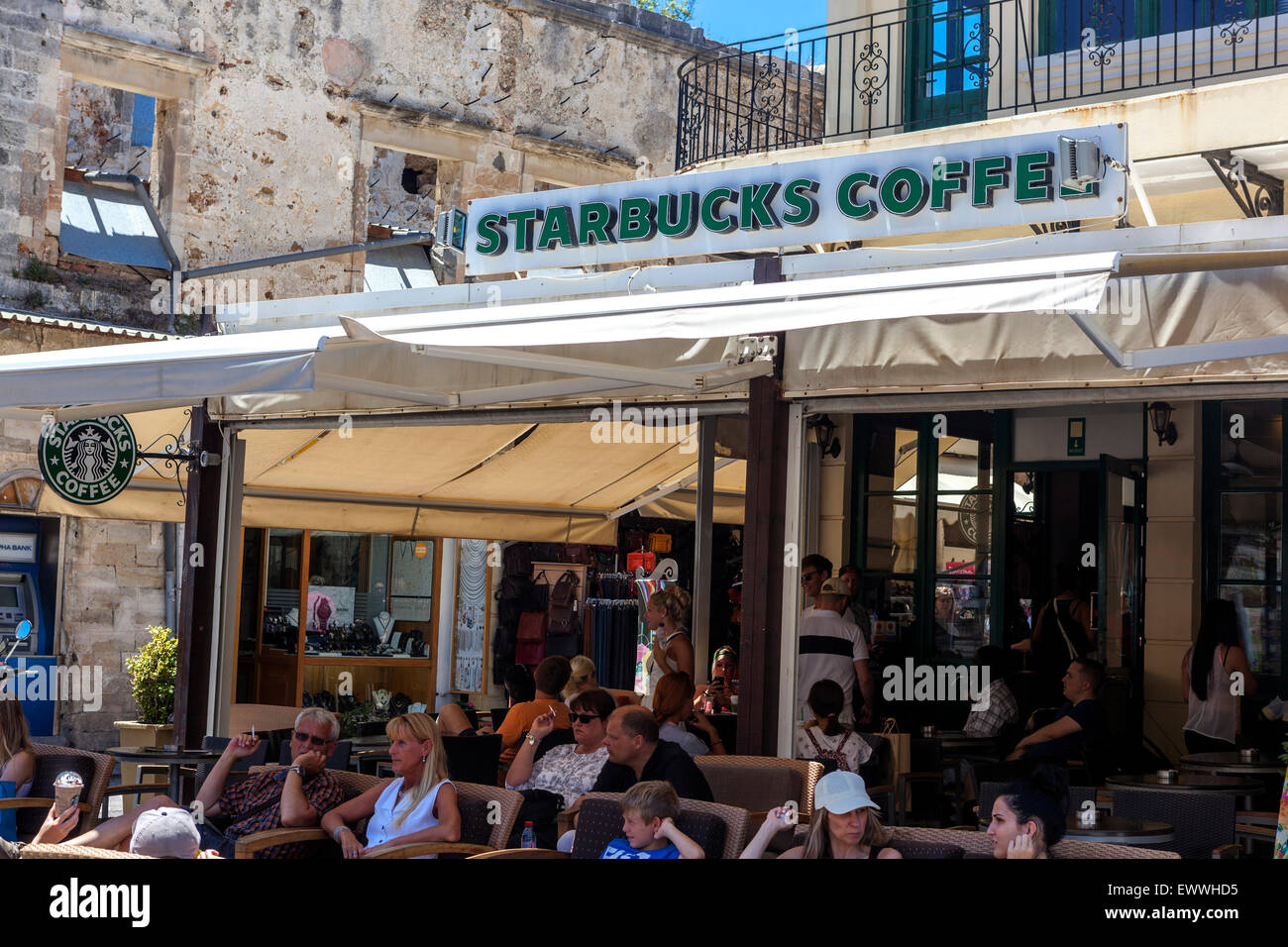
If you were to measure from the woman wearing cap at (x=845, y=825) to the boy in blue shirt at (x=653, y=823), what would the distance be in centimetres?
50

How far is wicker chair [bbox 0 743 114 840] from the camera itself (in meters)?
7.35

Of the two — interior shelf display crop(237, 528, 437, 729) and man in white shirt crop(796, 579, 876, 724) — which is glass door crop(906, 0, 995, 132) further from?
interior shelf display crop(237, 528, 437, 729)

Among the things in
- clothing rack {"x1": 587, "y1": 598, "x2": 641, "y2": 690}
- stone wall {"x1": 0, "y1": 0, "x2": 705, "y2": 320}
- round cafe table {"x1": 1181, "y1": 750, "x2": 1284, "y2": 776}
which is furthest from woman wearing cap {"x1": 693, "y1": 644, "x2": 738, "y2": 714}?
stone wall {"x1": 0, "y1": 0, "x2": 705, "y2": 320}

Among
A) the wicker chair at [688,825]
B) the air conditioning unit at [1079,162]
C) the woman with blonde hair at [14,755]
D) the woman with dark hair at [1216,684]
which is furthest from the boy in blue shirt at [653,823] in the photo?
the woman with dark hair at [1216,684]

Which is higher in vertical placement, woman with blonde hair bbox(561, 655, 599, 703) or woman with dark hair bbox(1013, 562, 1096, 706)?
woman with dark hair bbox(1013, 562, 1096, 706)

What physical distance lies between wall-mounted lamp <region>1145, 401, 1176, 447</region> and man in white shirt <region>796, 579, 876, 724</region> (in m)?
2.85

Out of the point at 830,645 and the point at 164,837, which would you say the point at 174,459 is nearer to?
the point at 830,645

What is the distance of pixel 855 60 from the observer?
11438 millimetres

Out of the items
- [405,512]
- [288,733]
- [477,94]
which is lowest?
[288,733]

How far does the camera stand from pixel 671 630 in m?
9.92

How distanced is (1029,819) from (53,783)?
480 cm
